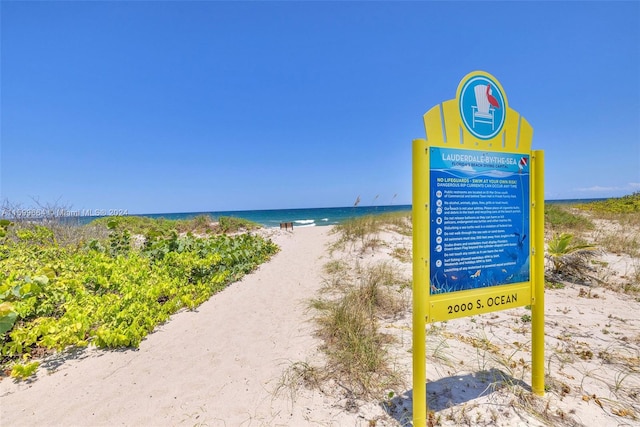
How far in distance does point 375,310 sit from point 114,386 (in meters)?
3.31

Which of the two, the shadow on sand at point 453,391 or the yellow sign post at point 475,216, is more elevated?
the yellow sign post at point 475,216

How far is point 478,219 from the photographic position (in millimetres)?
2312

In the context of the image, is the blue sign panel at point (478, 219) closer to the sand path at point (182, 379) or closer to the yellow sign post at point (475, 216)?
the yellow sign post at point (475, 216)

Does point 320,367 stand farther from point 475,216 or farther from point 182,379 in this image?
point 475,216

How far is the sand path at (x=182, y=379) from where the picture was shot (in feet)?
8.05

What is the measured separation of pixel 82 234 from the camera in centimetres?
908

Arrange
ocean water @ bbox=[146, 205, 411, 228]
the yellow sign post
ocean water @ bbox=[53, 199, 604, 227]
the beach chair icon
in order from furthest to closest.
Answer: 1. ocean water @ bbox=[146, 205, 411, 228]
2. ocean water @ bbox=[53, 199, 604, 227]
3. the beach chair icon
4. the yellow sign post

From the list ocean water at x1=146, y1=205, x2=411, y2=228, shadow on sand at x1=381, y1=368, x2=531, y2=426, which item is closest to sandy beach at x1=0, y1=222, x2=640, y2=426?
shadow on sand at x1=381, y1=368, x2=531, y2=426

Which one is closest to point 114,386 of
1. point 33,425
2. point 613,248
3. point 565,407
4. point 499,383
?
point 33,425

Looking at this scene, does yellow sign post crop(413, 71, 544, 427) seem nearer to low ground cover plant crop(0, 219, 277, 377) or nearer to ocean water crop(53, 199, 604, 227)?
low ground cover plant crop(0, 219, 277, 377)

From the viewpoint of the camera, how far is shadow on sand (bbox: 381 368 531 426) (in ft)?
7.91

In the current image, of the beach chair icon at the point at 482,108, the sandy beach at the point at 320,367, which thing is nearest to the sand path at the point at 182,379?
the sandy beach at the point at 320,367

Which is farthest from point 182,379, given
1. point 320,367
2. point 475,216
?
point 475,216

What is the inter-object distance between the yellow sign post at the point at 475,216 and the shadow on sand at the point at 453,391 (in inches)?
8.7
